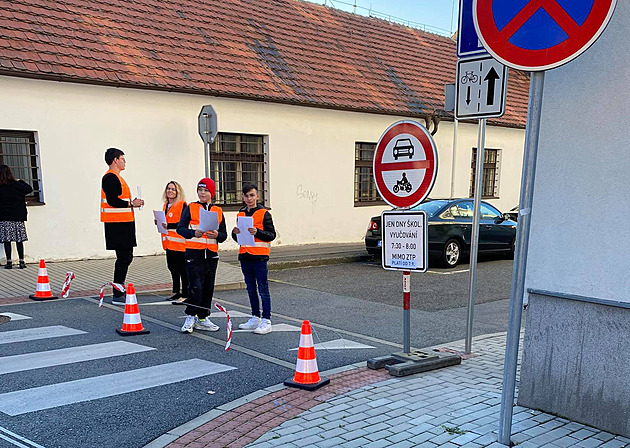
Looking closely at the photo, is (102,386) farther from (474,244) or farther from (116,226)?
(474,244)

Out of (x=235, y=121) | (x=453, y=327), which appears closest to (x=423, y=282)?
(x=453, y=327)

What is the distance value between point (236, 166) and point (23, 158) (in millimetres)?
5009

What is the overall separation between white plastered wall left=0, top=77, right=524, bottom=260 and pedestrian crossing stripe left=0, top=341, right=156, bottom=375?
20.0ft

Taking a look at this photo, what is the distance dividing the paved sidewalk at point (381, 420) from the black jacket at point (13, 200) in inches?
295

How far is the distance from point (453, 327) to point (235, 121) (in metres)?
8.50

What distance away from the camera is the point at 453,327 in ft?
23.6

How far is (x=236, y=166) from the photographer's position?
14.1m

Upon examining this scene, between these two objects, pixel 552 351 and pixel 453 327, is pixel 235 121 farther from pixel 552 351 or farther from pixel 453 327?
pixel 552 351

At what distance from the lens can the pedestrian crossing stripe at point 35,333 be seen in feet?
19.4

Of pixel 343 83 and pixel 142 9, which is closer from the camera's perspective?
pixel 142 9

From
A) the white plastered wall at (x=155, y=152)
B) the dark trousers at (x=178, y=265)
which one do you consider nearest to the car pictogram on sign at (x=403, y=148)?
the dark trousers at (x=178, y=265)

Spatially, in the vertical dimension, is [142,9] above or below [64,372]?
above

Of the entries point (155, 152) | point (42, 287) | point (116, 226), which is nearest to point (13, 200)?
point (42, 287)

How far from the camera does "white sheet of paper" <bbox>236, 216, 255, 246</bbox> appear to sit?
21.0ft
